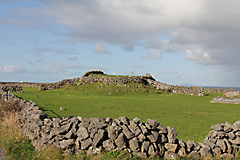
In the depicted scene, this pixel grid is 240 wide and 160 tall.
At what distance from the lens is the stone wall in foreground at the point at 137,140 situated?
869 cm

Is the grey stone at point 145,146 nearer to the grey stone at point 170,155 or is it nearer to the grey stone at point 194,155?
the grey stone at point 170,155

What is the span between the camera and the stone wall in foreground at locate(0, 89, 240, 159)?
8.69m

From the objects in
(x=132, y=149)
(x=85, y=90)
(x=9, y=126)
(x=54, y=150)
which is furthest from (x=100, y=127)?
(x=85, y=90)

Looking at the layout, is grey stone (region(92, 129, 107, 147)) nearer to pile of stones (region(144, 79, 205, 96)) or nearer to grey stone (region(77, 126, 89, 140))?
grey stone (region(77, 126, 89, 140))

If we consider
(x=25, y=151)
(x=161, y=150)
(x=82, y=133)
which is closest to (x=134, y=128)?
(x=161, y=150)

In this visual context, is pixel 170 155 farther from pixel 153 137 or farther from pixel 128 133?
pixel 128 133

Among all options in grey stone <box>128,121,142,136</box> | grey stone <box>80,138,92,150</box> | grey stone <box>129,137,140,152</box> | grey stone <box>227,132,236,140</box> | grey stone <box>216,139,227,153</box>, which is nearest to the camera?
grey stone <box>129,137,140,152</box>

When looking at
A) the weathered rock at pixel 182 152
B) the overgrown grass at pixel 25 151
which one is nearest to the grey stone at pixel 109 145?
the overgrown grass at pixel 25 151

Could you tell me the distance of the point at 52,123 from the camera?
10438 millimetres

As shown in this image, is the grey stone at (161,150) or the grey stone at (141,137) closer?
the grey stone at (141,137)

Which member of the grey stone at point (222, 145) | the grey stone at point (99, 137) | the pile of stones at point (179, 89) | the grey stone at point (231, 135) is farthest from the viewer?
the pile of stones at point (179, 89)

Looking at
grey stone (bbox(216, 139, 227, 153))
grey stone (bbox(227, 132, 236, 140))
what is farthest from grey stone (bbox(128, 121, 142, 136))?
grey stone (bbox(227, 132, 236, 140))

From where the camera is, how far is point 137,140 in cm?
896

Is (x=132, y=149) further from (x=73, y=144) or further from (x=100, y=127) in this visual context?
(x=73, y=144)
